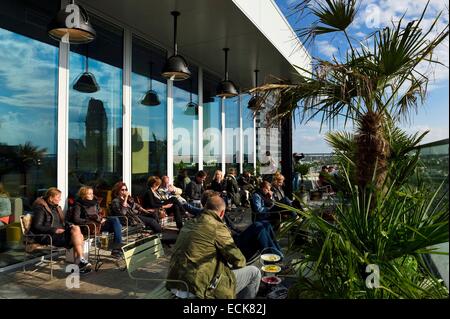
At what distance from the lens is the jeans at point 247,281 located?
2.86 meters

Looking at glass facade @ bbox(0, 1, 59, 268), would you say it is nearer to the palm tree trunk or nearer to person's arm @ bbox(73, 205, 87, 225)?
person's arm @ bbox(73, 205, 87, 225)

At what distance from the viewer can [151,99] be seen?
7.10m

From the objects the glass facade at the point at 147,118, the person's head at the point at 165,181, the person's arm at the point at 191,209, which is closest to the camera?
the person's arm at the point at 191,209

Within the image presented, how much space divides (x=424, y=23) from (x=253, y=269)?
7.86ft

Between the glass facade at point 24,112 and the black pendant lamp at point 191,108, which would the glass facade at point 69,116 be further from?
the black pendant lamp at point 191,108

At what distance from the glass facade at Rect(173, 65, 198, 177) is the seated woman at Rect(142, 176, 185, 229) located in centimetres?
210

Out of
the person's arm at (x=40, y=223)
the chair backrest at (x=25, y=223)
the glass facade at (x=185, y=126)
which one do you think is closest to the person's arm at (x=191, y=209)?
the glass facade at (x=185, y=126)

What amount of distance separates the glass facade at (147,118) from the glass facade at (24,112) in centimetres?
186

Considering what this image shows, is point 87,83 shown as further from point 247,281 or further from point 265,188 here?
point 247,281

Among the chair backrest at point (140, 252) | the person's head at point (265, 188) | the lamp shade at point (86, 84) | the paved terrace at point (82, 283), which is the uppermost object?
the lamp shade at point (86, 84)

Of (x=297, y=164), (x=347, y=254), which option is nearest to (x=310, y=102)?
(x=347, y=254)

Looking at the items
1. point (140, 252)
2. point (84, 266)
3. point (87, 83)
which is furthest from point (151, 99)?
point (140, 252)

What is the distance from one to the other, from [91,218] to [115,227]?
36 centimetres

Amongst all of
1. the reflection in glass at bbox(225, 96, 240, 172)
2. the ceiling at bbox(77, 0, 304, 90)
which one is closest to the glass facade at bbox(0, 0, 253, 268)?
the ceiling at bbox(77, 0, 304, 90)
